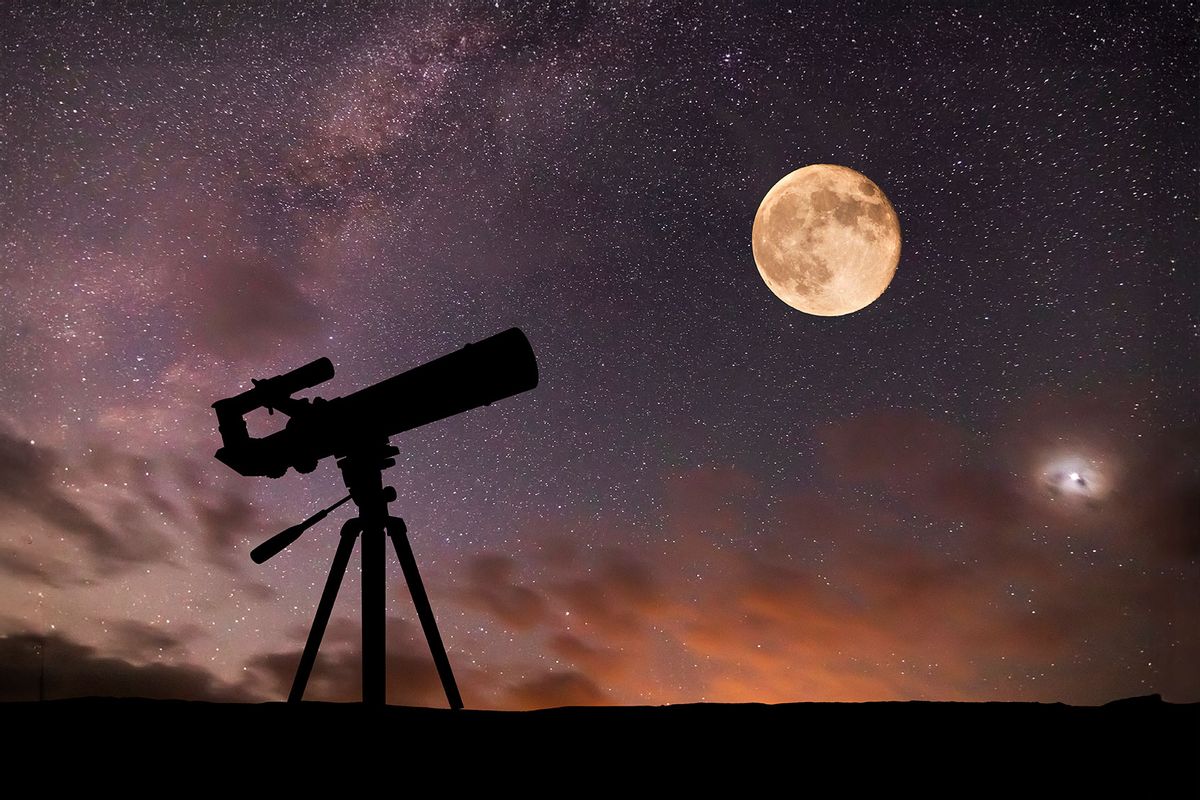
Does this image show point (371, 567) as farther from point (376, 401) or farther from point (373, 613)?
point (376, 401)

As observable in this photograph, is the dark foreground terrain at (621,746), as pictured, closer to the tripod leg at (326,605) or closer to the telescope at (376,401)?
the tripod leg at (326,605)

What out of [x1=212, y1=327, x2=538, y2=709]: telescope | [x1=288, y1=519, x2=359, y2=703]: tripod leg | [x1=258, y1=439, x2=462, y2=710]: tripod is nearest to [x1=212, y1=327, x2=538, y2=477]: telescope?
[x1=212, y1=327, x2=538, y2=709]: telescope

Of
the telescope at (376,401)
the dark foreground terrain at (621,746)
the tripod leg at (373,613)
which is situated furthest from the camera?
the telescope at (376,401)

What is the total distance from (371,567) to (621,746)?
6.87ft

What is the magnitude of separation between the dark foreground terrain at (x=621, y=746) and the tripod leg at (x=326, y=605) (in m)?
1.34

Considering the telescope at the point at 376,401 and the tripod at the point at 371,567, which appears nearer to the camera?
the tripod at the point at 371,567

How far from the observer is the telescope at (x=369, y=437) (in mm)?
3193

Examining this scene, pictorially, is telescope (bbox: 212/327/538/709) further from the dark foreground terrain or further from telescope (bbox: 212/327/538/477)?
the dark foreground terrain

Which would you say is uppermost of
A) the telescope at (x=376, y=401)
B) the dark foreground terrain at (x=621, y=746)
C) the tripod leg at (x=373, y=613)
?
the telescope at (x=376, y=401)

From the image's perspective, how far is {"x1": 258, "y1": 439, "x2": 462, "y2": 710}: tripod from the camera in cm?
301

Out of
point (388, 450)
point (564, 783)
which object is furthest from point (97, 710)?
point (388, 450)

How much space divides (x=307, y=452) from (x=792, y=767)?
316 centimetres

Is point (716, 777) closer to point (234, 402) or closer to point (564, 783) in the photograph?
point (564, 783)

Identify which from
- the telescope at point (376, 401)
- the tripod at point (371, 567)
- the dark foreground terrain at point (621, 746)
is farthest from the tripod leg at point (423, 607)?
the dark foreground terrain at point (621, 746)
